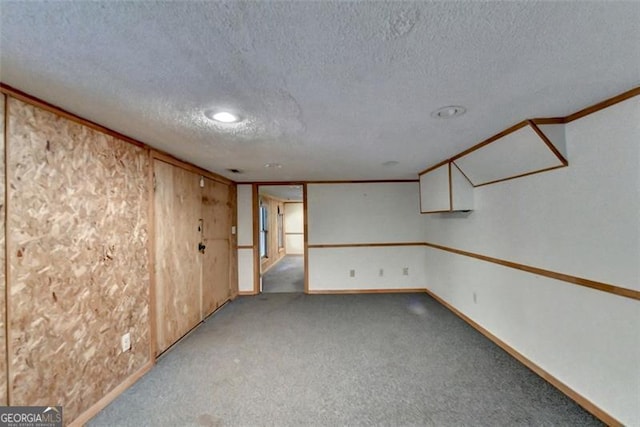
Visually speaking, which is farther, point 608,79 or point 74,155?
point 74,155

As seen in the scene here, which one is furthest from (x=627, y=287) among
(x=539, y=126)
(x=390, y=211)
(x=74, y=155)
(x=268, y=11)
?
(x=74, y=155)

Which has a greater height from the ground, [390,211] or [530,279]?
[390,211]

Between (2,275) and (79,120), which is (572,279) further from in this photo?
(79,120)

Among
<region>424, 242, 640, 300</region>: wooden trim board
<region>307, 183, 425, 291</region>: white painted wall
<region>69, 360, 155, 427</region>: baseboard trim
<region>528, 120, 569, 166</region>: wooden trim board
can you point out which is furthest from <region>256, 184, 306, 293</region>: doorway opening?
<region>528, 120, 569, 166</region>: wooden trim board

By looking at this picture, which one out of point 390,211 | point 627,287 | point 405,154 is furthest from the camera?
point 390,211

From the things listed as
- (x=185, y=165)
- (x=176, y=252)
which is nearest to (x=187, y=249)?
(x=176, y=252)

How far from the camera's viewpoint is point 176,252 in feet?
9.17

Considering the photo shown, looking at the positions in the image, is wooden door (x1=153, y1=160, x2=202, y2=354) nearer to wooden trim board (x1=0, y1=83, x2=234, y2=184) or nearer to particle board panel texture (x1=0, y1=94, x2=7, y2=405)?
wooden trim board (x1=0, y1=83, x2=234, y2=184)

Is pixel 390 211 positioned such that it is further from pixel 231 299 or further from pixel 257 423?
pixel 257 423

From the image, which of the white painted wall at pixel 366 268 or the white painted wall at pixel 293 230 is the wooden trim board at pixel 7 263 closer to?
the white painted wall at pixel 366 268

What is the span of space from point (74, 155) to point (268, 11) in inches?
67.0

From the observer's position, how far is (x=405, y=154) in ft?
9.18

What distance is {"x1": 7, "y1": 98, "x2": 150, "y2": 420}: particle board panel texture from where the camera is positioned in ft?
4.45

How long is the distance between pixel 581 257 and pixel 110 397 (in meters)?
3.56
